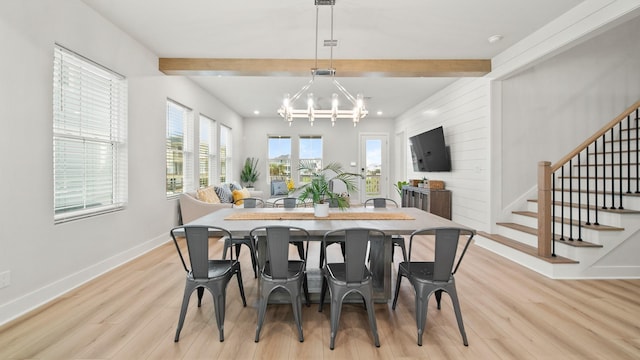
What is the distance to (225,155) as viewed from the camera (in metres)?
7.61

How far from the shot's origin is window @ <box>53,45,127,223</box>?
2.73 m

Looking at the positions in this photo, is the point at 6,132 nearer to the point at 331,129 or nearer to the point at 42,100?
the point at 42,100

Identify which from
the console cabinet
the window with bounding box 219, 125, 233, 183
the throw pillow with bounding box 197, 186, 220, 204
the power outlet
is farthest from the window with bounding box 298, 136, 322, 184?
the power outlet

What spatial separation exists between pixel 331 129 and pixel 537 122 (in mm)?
5567

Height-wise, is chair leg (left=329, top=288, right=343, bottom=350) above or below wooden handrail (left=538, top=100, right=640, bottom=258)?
below

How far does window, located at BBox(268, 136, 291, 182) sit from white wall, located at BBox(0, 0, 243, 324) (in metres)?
5.35

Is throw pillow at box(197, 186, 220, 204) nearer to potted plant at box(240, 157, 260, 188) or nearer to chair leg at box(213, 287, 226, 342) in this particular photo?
potted plant at box(240, 157, 260, 188)

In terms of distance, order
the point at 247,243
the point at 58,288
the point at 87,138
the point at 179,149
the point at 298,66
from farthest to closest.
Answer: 1. the point at 179,149
2. the point at 298,66
3. the point at 87,138
4. the point at 247,243
5. the point at 58,288

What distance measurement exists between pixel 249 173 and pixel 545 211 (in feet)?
23.2

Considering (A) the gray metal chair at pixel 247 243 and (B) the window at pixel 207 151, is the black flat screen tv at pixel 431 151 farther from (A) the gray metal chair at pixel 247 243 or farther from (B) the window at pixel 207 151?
(B) the window at pixel 207 151

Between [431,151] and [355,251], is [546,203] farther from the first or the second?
[431,151]

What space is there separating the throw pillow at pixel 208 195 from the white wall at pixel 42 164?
1305 millimetres

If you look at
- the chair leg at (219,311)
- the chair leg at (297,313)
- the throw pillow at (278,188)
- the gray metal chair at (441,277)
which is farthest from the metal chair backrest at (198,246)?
the throw pillow at (278,188)

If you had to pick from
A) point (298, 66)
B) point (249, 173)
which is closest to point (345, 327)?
point (298, 66)
